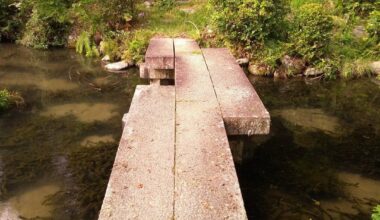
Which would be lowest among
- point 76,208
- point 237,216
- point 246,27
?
point 76,208

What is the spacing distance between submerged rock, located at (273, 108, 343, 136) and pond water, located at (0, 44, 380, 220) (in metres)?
0.02

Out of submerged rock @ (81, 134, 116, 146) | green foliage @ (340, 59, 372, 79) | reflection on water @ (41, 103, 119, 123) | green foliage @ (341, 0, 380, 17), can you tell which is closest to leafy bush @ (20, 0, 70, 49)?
reflection on water @ (41, 103, 119, 123)

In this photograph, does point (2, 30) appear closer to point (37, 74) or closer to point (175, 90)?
point (37, 74)

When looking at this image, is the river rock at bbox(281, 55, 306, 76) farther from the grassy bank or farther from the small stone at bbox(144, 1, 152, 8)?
the small stone at bbox(144, 1, 152, 8)

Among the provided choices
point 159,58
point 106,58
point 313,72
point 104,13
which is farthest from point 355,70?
point 104,13

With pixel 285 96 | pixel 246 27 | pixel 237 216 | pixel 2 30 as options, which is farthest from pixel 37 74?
pixel 237 216

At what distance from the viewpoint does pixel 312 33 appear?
11297 mm

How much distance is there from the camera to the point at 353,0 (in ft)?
46.3

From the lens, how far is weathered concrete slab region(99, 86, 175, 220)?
3.39m

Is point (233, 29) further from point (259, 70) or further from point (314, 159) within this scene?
point (314, 159)

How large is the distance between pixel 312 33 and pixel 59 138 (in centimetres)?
745

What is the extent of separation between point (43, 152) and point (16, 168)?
633mm

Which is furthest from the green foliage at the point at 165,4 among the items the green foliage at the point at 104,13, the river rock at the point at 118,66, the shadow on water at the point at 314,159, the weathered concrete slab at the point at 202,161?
the weathered concrete slab at the point at 202,161

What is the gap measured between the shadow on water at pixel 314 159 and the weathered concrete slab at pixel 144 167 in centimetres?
140
